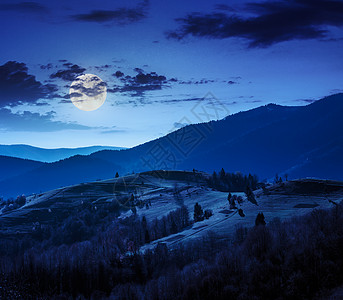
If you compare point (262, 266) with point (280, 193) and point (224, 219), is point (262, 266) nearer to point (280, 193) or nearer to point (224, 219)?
point (224, 219)

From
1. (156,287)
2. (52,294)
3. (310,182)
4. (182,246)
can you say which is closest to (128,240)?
(182,246)

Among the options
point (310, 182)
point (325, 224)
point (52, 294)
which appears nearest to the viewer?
point (325, 224)

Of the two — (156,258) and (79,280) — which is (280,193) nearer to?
(156,258)

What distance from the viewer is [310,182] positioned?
195m

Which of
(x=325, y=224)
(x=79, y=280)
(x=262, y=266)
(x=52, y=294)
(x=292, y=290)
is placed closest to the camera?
(x=292, y=290)

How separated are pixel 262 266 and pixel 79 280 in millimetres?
65301

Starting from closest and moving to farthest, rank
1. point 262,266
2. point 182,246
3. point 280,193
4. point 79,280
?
point 262,266, point 79,280, point 182,246, point 280,193

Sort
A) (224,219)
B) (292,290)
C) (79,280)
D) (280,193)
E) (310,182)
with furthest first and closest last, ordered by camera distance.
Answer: (310,182) → (280,193) → (224,219) → (79,280) → (292,290)

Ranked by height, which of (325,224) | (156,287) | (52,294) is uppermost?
(325,224)

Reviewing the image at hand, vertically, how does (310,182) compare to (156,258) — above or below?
above

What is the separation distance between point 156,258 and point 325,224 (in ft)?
179

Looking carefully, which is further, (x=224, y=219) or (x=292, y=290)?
Answer: (x=224, y=219)

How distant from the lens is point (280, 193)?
183625 millimetres

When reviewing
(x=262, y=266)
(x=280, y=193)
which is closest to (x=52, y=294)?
(x=262, y=266)
